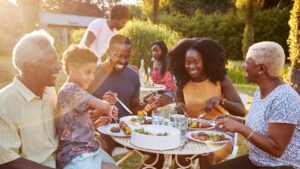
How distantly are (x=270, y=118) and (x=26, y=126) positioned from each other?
1.71 m

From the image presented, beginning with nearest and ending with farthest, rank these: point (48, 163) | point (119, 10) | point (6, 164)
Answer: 1. point (6, 164)
2. point (48, 163)
3. point (119, 10)

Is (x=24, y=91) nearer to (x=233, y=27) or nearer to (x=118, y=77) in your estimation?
(x=118, y=77)

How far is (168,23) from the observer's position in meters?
24.8

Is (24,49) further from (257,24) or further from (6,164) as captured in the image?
(257,24)

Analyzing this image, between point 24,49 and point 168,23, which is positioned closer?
point 24,49

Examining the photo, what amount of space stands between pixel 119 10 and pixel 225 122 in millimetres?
3326

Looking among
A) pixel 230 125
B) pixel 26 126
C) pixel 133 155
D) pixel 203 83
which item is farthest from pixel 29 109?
pixel 133 155

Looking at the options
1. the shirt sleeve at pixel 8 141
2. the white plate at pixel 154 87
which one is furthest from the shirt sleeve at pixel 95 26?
the shirt sleeve at pixel 8 141

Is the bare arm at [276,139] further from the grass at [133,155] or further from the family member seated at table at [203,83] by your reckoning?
the grass at [133,155]

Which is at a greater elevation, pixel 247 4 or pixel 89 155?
pixel 247 4

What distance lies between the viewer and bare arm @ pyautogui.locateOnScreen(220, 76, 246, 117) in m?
3.74

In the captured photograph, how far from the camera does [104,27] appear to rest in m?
5.82

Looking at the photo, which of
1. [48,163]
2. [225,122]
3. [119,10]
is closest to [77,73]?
[48,163]

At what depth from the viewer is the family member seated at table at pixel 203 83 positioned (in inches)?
155
